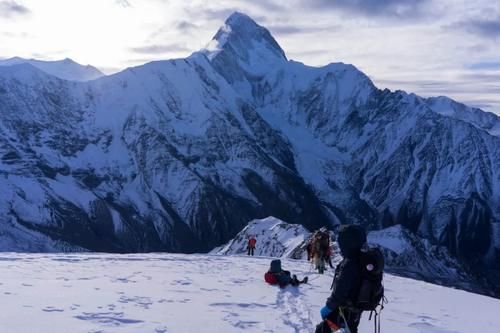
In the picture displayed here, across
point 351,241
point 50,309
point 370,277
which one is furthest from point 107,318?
point 370,277

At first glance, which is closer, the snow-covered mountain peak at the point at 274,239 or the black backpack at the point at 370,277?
the black backpack at the point at 370,277

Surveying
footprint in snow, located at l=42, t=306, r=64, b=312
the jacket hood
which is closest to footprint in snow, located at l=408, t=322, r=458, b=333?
the jacket hood

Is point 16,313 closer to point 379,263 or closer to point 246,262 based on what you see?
point 379,263

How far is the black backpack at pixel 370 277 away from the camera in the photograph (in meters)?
12.8

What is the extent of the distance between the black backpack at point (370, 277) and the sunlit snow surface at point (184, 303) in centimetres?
560

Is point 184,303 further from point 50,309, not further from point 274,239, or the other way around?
point 274,239

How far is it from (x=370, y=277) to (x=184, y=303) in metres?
10.8

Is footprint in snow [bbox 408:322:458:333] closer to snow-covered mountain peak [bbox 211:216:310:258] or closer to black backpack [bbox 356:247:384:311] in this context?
black backpack [bbox 356:247:384:311]

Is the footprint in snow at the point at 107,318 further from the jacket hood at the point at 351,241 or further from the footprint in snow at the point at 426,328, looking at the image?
the footprint in snow at the point at 426,328

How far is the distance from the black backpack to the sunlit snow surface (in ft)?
18.4

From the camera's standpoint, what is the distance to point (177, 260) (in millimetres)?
41906

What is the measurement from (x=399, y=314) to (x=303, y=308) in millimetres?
3627

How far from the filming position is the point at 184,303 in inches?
878

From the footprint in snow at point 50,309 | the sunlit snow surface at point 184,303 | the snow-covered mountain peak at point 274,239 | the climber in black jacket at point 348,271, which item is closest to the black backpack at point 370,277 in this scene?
the climber in black jacket at point 348,271
